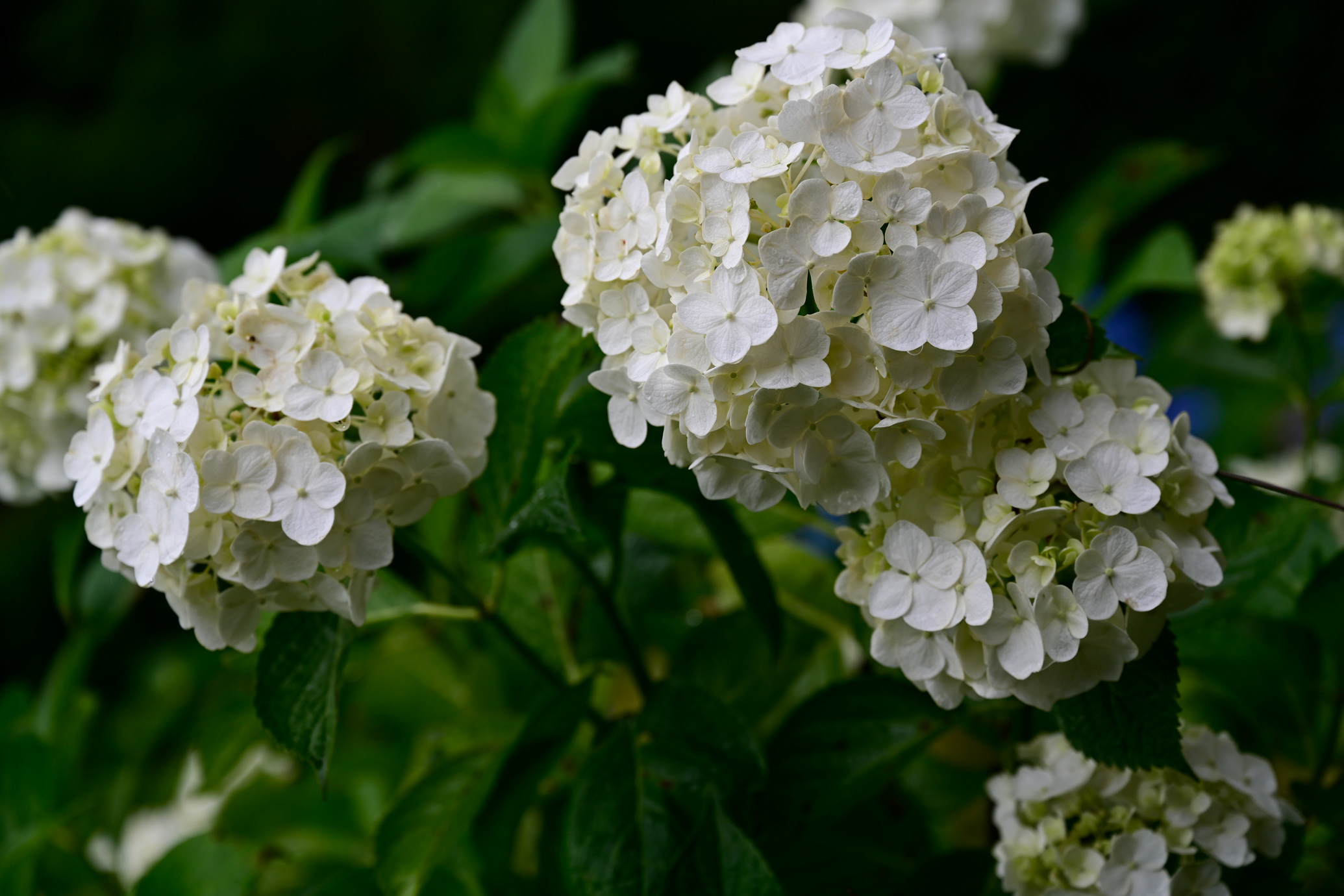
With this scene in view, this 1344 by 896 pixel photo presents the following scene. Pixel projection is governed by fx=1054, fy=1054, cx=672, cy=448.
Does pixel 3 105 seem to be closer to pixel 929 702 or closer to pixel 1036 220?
pixel 1036 220

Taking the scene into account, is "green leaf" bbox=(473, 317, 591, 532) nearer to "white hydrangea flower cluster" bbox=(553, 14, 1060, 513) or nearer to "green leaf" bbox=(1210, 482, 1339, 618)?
"white hydrangea flower cluster" bbox=(553, 14, 1060, 513)

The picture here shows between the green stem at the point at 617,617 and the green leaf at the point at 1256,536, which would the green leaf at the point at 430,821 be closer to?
the green stem at the point at 617,617

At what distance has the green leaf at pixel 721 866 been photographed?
0.50m

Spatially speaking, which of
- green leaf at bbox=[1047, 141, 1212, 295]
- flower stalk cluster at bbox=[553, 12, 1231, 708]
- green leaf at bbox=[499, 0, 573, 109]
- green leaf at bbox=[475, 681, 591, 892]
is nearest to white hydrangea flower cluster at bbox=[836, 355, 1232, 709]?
flower stalk cluster at bbox=[553, 12, 1231, 708]

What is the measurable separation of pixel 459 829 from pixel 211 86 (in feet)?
6.74

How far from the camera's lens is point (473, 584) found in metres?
0.74

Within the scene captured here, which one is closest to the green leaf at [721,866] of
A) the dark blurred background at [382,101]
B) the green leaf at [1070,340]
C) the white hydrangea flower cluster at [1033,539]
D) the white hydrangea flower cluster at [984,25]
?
the white hydrangea flower cluster at [1033,539]

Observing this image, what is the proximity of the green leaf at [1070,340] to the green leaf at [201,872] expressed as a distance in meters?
0.61

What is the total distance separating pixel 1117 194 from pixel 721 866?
34.2 inches

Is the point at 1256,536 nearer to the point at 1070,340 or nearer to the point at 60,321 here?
the point at 1070,340

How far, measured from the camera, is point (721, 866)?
510mm

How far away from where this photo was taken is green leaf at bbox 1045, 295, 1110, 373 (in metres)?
0.50

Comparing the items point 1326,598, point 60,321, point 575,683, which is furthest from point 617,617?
point 60,321

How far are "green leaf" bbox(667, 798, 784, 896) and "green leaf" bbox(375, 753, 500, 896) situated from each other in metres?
0.14
